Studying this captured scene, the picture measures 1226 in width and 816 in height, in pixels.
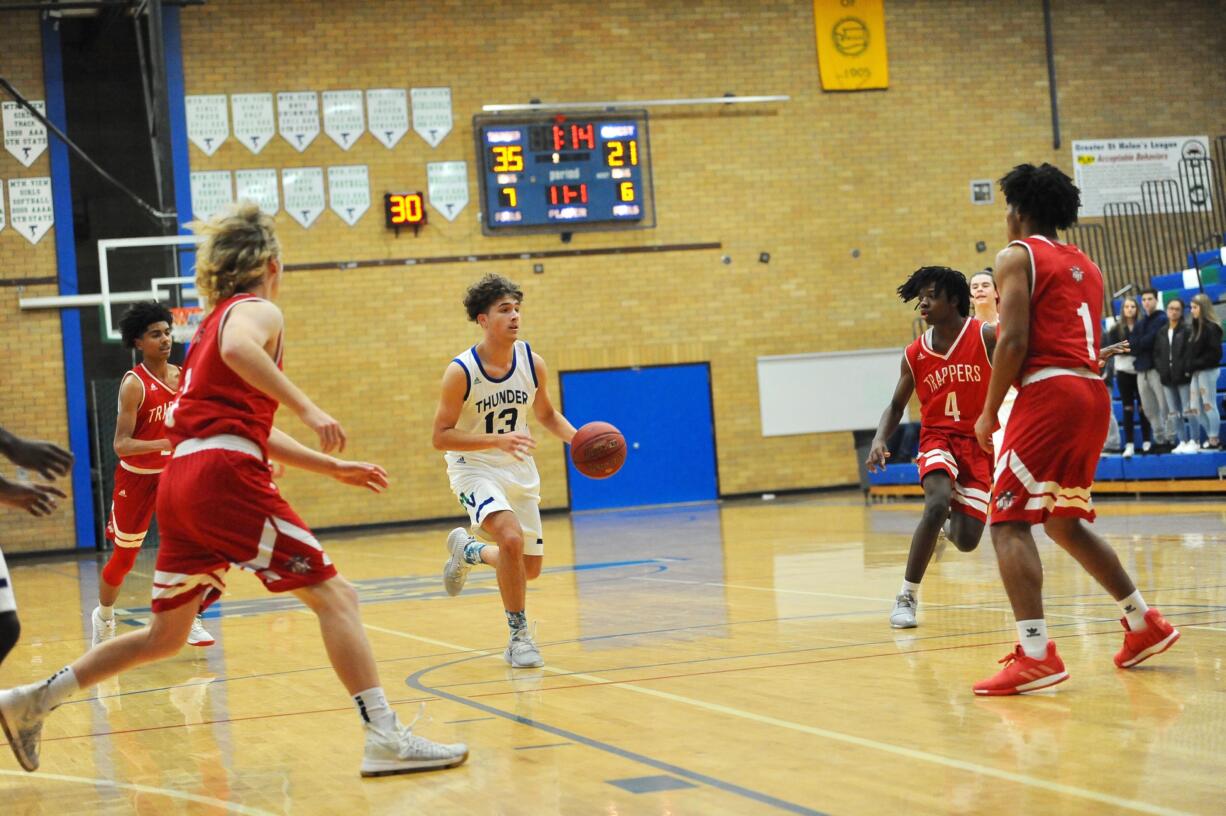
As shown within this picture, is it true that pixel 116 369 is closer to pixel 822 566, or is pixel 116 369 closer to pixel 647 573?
pixel 647 573

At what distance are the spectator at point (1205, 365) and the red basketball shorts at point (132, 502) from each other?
10301 mm

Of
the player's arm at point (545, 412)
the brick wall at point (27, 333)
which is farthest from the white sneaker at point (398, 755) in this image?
the brick wall at point (27, 333)

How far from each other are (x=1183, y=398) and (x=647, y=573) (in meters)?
6.81

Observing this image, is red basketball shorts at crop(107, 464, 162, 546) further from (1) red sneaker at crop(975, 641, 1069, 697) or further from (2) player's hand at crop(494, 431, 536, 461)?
(1) red sneaker at crop(975, 641, 1069, 697)

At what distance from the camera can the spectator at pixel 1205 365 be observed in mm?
14219

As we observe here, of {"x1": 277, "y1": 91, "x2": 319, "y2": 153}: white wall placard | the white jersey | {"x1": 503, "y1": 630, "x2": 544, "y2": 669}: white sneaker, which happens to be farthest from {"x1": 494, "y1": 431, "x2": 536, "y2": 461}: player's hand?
{"x1": 277, "y1": 91, "x2": 319, "y2": 153}: white wall placard

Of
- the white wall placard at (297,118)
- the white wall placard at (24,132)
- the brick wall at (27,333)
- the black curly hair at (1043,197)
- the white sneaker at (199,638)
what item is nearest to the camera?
the black curly hair at (1043,197)

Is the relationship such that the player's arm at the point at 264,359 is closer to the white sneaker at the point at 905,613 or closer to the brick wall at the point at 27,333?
the white sneaker at the point at 905,613

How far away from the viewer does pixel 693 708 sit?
16.8ft

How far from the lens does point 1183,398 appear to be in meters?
14.7

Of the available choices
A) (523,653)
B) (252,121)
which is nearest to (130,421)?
(523,653)

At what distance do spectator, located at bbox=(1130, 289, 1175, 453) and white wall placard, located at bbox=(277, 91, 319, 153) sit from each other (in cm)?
1077

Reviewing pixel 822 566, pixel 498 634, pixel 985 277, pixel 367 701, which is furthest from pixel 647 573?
pixel 367 701

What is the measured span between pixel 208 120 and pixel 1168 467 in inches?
495
